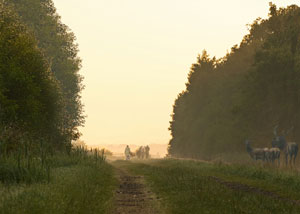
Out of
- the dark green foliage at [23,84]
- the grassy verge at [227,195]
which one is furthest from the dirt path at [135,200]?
the dark green foliage at [23,84]

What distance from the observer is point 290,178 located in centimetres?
2269

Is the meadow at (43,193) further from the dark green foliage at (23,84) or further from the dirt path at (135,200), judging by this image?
the dark green foliage at (23,84)

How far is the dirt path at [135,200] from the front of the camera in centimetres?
1422

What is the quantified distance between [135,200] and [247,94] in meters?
30.8

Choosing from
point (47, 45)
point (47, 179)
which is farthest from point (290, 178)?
point (47, 45)

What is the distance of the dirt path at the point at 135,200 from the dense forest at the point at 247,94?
23.9m

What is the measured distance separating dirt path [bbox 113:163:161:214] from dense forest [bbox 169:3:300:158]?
2388 cm

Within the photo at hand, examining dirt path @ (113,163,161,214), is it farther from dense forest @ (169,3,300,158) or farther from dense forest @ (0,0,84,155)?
dense forest @ (169,3,300,158)

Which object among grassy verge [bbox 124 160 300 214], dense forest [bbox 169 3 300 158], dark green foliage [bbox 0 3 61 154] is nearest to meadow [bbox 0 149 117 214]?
grassy verge [bbox 124 160 300 214]

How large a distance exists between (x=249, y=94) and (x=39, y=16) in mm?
26517

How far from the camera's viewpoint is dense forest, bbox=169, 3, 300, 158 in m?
41.6

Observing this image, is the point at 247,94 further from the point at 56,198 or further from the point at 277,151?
the point at 56,198

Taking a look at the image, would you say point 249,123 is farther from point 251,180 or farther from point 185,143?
point 185,143

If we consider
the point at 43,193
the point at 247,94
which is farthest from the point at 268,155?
the point at 43,193
